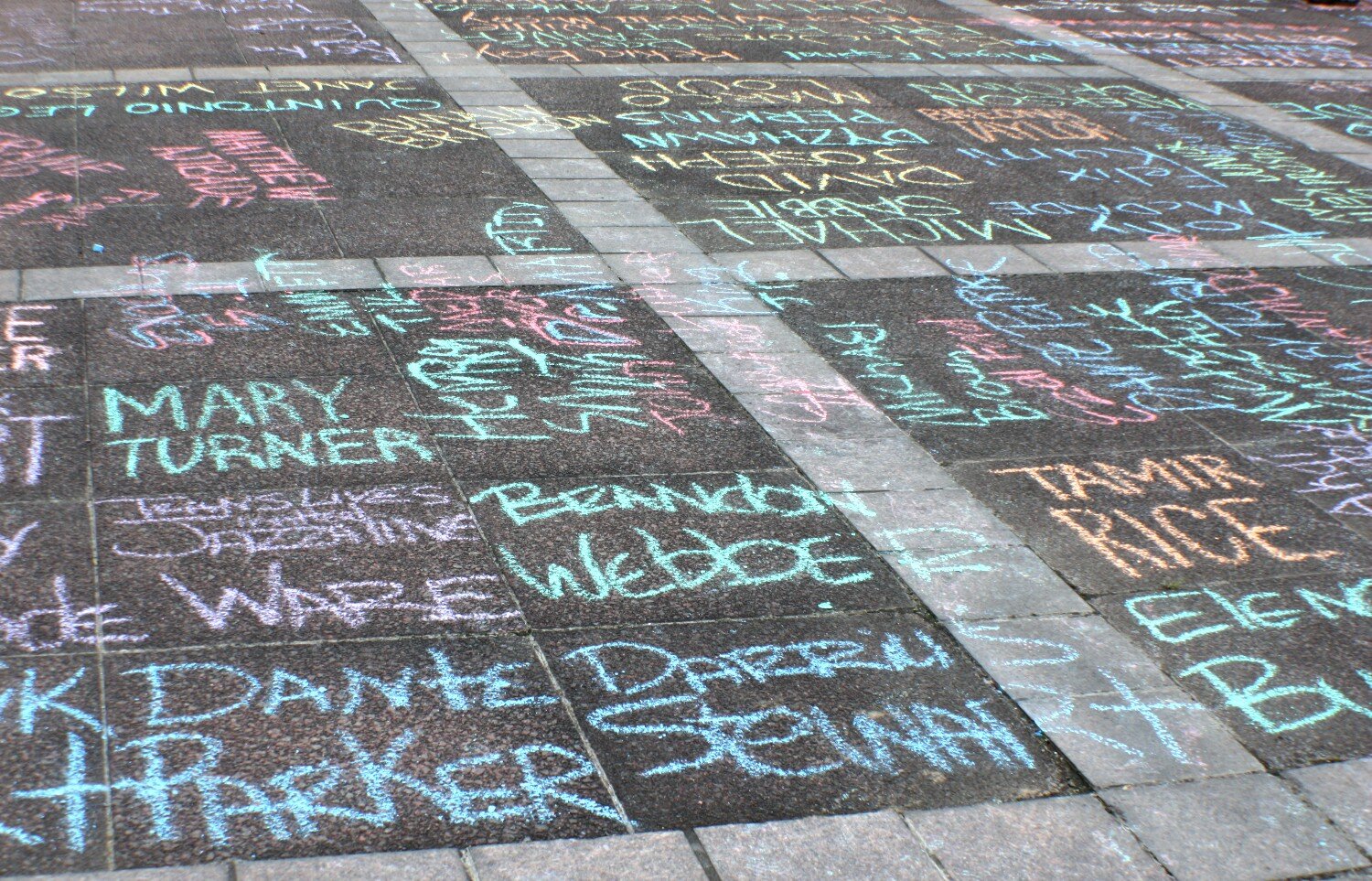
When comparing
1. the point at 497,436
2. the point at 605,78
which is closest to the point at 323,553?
the point at 497,436

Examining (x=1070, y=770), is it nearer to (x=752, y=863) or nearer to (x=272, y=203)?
(x=752, y=863)

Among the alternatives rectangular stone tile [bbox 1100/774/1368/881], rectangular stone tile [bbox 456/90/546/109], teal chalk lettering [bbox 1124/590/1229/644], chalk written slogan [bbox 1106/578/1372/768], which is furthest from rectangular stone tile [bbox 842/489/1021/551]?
rectangular stone tile [bbox 456/90/546/109]

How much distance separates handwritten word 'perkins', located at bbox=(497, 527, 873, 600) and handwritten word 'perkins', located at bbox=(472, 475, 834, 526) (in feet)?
0.65

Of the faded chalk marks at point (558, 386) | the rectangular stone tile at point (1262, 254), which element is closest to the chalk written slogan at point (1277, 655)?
the faded chalk marks at point (558, 386)

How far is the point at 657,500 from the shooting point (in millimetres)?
5336

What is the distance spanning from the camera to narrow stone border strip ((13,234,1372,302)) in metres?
7.08

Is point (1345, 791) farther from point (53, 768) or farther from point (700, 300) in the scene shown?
point (700, 300)

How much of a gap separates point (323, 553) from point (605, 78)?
844cm

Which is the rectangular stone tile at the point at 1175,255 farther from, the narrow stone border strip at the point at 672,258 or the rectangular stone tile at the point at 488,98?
the rectangular stone tile at the point at 488,98

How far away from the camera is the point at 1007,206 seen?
9.48 meters

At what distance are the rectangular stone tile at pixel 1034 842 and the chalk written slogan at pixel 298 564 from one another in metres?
1.58

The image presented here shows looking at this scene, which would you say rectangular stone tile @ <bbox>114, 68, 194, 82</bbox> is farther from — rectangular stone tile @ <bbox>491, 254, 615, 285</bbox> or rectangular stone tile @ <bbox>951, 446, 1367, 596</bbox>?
rectangular stone tile @ <bbox>951, 446, 1367, 596</bbox>

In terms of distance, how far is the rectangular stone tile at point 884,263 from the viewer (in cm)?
809

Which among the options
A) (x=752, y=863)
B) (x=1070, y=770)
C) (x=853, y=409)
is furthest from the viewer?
(x=853, y=409)
